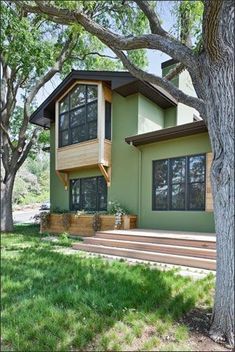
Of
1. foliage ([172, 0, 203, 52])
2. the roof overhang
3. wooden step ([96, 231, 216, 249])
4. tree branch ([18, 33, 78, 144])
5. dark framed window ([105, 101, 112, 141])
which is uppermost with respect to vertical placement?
tree branch ([18, 33, 78, 144])

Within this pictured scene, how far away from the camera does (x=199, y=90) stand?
3451 mm

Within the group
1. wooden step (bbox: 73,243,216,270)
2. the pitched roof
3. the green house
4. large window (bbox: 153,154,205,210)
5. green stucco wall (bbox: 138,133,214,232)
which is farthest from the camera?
the pitched roof

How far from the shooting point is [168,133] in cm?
860

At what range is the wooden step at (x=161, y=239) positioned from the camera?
603 cm

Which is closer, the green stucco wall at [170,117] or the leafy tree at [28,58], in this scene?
the leafy tree at [28,58]

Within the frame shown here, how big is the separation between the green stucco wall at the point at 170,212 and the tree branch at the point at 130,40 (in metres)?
4.88

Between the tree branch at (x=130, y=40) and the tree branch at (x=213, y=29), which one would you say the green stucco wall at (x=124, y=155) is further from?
the tree branch at (x=213, y=29)

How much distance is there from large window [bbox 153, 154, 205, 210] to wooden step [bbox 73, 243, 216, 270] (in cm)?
260

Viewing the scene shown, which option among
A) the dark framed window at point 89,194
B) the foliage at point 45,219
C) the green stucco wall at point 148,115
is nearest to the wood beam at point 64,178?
the dark framed window at point 89,194

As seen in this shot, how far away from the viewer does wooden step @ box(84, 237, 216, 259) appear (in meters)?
5.76

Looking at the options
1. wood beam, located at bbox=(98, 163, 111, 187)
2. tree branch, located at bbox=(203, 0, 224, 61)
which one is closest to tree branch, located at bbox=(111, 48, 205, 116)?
tree branch, located at bbox=(203, 0, 224, 61)

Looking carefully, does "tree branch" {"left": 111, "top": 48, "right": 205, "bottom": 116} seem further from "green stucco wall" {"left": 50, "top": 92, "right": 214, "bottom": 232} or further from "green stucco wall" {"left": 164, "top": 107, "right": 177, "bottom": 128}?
"green stucco wall" {"left": 164, "top": 107, "right": 177, "bottom": 128}

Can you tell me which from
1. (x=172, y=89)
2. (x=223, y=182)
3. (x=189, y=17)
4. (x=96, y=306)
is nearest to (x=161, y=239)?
(x=96, y=306)

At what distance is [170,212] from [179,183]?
942 mm
